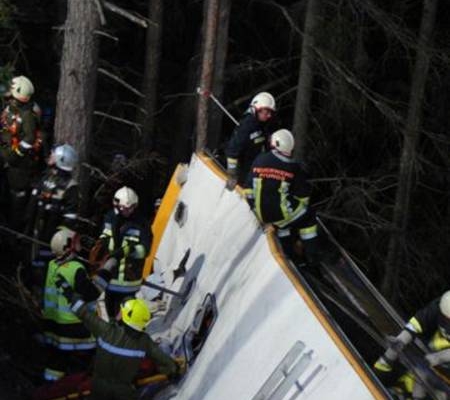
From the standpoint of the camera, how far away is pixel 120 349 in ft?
18.0

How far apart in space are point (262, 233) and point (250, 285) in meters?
0.66

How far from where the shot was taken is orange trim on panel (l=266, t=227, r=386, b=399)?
3985 mm

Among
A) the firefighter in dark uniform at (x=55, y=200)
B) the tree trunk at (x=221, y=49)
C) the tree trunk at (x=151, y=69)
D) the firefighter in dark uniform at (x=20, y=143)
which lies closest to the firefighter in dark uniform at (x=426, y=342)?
the firefighter in dark uniform at (x=55, y=200)

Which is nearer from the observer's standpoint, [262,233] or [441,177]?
[262,233]

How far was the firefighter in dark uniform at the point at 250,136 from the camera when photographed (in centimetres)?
762

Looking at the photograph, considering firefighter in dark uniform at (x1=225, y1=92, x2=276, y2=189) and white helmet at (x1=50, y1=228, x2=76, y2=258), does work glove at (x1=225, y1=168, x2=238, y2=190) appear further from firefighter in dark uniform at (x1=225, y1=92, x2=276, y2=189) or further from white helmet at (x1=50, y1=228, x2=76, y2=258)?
white helmet at (x1=50, y1=228, x2=76, y2=258)

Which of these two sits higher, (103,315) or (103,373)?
(103,373)

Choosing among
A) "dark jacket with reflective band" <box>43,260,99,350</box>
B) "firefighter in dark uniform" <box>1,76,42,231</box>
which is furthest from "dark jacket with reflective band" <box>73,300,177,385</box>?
"firefighter in dark uniform" <box>1,76,42,231</box>

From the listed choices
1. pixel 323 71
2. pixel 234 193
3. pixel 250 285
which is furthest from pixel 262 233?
pixel 323 71

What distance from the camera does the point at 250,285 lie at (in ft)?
19.2

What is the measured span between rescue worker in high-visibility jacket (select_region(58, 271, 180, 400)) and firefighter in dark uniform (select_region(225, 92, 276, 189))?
2.41m

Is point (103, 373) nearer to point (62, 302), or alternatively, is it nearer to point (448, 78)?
point (62, 302)

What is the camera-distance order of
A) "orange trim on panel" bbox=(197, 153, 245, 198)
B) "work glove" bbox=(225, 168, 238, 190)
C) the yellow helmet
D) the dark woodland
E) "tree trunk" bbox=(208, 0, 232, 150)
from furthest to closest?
"tree trunk" bbox=(208, 0, 232, 150), the dark woodland, "work glove" bbox=(225, 168, 238, 190), "orange trim on panel" bbox=(197, 153, 245, 198), the yellow helmet

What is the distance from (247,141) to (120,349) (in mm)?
3075
